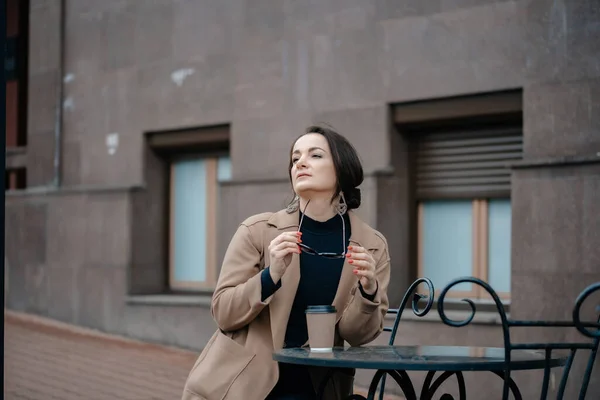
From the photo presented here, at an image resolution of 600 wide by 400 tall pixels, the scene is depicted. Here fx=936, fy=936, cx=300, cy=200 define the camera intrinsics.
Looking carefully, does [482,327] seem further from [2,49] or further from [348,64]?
[2,49]

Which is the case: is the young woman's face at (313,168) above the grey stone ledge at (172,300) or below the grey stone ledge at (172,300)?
above

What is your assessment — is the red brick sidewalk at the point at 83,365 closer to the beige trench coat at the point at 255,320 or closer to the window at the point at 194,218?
the window at the point at 194,218

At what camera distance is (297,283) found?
355 centimetres

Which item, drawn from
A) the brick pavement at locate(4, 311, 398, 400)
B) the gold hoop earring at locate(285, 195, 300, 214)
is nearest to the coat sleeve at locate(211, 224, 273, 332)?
the gold hoop earring at locate(285, 195, 300, 214)

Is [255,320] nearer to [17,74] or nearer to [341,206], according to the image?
[341,206]

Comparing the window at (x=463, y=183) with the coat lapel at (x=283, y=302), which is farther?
the window at (x=463, y=183)

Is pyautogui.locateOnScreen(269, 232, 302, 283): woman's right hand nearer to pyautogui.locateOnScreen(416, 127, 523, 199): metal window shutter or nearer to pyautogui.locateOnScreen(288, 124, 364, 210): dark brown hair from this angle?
pyautogui.locateOnScreen(288, 124, 364, 210): dark brown hair

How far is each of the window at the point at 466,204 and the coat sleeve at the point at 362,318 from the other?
399 cm

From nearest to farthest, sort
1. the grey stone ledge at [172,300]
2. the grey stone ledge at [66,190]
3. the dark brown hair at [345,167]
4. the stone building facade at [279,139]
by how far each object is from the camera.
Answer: the dark brown hair at [345,167], the stone building facade at [279,139], the grey stone ledge at [172,300], the grey stone ledge at [66,190]

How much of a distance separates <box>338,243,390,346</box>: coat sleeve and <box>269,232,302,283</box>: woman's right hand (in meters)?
0.33

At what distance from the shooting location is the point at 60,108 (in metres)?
10.9

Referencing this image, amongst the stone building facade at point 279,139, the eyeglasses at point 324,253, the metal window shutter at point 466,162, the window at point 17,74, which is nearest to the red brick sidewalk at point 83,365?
the stone building facade at point 279,139

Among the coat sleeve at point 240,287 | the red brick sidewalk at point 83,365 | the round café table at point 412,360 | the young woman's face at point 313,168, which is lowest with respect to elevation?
the red brick sidewalk at point 83,365

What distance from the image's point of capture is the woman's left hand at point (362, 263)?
10.9 ft
